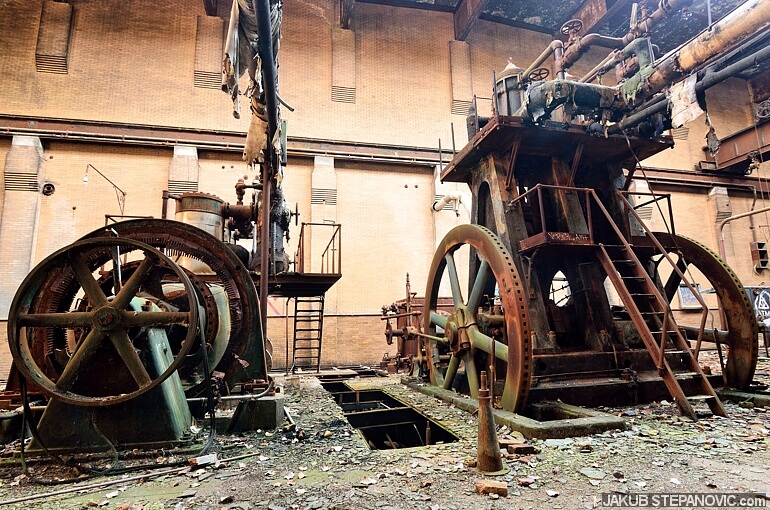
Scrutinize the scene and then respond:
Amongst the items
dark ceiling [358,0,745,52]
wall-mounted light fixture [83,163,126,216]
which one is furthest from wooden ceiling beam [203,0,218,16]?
wall-mounted light fixture [83,163,126,216]

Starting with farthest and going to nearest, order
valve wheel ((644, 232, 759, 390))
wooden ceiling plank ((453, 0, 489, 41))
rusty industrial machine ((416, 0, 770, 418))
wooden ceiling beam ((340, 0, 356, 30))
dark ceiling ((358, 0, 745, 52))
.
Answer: dark ceiling ((358, 0, 745, 52)) < wooden ceiling plank ((453, 0, 489, 41)) < wooden ceiling beam ((340, 0, 356, 30)) < valve wheel ((644, 232, 759, 390)) < rusty industrial machine ((416, 0, 770, 418))

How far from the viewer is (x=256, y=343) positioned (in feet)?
14.3

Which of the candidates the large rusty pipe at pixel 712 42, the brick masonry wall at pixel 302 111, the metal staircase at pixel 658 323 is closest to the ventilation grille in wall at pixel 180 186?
the brick masonry wall at pixel 302 111

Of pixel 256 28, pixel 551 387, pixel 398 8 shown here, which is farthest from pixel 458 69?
pixel 551 387

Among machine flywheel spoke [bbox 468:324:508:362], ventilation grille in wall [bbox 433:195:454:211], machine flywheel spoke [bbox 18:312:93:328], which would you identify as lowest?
machine flywheel spoke [bbox 468:324:508:362]

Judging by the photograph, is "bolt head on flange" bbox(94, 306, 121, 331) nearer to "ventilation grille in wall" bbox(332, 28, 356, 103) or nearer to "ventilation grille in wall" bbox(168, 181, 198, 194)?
"ventilation grille in wall" bbox(168, 181, 198, 194)

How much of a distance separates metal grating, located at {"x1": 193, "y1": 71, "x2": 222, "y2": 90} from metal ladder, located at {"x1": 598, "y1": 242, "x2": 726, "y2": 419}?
13.5m

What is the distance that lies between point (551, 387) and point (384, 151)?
11.6 m

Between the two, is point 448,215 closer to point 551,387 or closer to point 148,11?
point 551,387

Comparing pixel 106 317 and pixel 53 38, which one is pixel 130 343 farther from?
pixel 53 38

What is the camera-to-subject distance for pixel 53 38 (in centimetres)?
1312

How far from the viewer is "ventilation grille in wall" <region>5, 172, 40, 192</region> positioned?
11742 mm

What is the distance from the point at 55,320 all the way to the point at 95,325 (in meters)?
0.29

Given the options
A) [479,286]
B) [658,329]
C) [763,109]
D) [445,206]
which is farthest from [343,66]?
[763,109]
